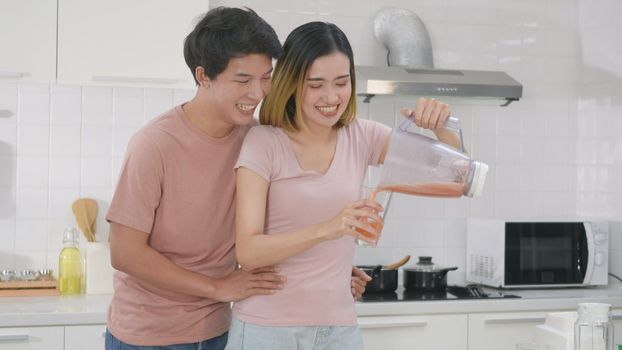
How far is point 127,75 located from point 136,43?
12cm

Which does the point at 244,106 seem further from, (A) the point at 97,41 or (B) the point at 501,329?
(B) the point at 501,329

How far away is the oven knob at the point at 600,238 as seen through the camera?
3582mm

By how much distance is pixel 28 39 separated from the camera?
119 inches

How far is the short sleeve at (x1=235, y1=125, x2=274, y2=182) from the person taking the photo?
69.8 inches

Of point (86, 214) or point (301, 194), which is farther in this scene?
point (86, 214)

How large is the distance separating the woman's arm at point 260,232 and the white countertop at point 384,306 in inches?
49.9

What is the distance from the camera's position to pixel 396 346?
3.19 m

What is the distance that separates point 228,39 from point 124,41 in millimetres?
1423

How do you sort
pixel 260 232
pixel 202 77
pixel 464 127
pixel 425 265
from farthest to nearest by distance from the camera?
pixel 464 127 → pixel 425 265 → pixel 202 77 → pixel 260 232

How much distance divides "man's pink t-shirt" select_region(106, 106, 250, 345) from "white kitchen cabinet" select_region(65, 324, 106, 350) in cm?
94

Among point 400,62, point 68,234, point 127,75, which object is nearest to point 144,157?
point 127,75

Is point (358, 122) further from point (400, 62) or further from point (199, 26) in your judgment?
point (400, 62)

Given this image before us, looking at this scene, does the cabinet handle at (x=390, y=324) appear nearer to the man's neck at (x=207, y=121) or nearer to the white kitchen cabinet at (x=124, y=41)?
the white kitchen cabinet at (x=124, y=41)

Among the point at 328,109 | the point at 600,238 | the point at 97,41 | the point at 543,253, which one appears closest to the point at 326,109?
the point at 328,109
